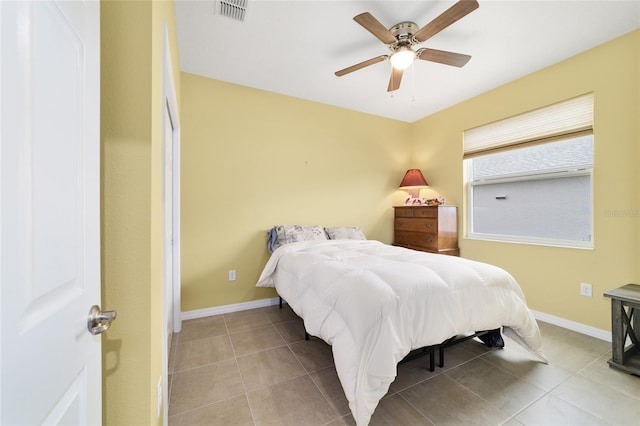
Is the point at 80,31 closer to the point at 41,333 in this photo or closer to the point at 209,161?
the point at 41,333

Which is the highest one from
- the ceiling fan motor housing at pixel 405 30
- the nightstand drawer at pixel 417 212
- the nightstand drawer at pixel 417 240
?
the ceiling fan motor housing at pixel 405 30

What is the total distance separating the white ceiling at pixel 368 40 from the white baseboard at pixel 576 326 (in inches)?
101

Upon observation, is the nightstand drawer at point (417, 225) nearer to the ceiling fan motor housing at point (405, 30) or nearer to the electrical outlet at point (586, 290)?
the electrical outlet at point (586, 290)

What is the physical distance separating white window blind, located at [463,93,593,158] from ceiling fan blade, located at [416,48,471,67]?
4.50 feet

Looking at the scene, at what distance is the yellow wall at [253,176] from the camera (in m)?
2.70

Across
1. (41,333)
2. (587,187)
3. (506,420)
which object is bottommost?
(506,420)

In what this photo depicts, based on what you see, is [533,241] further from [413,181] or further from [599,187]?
[413,181]

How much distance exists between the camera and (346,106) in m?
3.53

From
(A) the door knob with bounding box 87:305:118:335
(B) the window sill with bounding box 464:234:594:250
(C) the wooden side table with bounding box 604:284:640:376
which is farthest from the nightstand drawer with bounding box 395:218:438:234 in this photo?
(A) the door knob with bounding box 87:305:118:335

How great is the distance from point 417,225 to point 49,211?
356 centimetres

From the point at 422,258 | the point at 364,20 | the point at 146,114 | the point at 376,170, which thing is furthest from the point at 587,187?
the point at 146,114

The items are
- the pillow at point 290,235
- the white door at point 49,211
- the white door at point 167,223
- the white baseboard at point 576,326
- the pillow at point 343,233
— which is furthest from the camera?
the pillow at point 343,233

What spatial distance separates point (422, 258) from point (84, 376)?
2000mm

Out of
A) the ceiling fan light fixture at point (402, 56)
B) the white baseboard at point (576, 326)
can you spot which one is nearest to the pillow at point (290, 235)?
the ceiling fan light fixture at point (402, 56)
